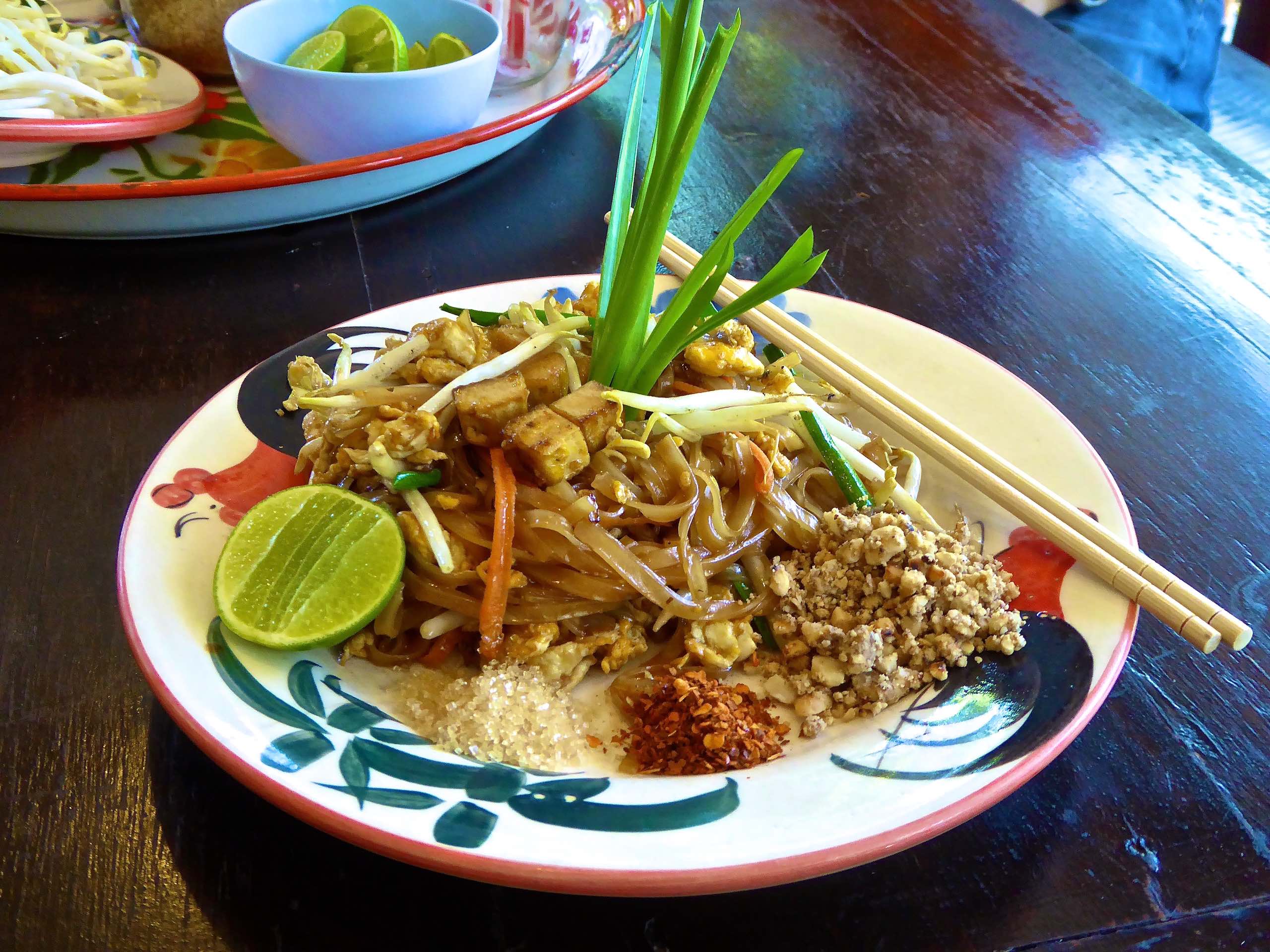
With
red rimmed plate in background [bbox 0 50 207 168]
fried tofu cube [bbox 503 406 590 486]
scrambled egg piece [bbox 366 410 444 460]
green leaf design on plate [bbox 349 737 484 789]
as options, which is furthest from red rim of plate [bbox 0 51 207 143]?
green leaf design on plate [bbox 349 737 484 789]

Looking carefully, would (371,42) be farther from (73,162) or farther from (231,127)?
(73,162)

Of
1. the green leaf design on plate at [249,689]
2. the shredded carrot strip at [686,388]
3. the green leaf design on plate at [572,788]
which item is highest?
the shredded carrot strip at [686,388]

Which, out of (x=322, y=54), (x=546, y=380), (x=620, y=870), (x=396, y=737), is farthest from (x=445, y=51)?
(x=620, y=870)

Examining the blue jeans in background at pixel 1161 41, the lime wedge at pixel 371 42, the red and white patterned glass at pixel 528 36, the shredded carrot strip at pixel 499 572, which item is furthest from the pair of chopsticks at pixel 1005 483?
the blue jeans in background at pixel 1161 41

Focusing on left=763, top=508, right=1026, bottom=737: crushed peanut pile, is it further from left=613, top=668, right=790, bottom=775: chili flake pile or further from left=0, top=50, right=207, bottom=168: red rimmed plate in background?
left=0, top=50, right=207, bottom=168: red rimmed plate in background

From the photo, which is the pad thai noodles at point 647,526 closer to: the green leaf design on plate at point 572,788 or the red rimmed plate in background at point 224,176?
the green leaf design on plate at point 572,788
